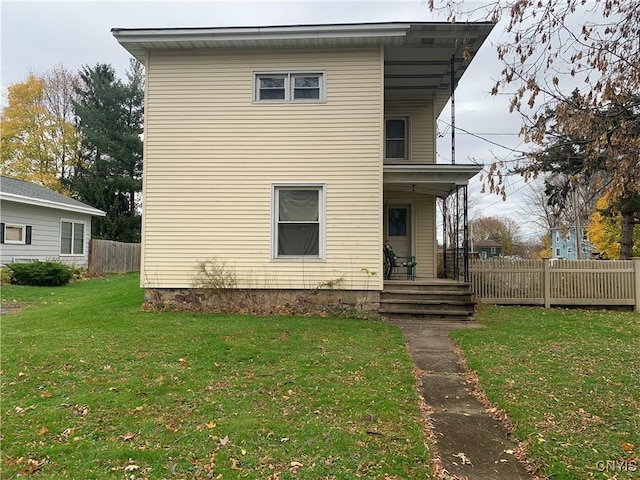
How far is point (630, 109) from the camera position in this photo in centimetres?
397

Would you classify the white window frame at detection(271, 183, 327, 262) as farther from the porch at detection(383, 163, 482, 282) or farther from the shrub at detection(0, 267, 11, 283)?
the shrub at detection(0, 267, 11, 283)

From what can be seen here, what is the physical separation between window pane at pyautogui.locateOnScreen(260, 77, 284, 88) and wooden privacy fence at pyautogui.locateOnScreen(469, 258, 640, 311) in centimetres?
674

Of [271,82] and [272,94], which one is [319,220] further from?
[271,82]

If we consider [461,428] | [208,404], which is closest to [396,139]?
[461,428]

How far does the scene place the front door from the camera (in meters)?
11.7

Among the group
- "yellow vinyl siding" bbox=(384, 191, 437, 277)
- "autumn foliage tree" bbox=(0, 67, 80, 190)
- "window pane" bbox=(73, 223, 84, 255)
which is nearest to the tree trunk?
"yellow vinyl siding" bbox=(384, 191, 437, 277)

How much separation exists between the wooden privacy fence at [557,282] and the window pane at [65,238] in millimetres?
16694

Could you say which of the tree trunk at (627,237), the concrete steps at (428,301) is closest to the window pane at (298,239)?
the concrete steps at (428,301)

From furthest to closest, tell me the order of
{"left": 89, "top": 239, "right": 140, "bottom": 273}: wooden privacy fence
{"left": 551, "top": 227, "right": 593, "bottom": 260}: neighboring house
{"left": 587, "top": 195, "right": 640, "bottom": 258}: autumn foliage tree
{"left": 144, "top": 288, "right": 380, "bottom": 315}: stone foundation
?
{"left": 551, "top": 227, "right": 593, "bottom": 260}: neighboring house, {"left": 587, "top": 195, "right": 640, "bottom": 258}: autumn foliage tree, {"left": 89, "top": 239, "right": 140, "bottom": 273}: wooden privacy fence, {"left": 144, "top": 288, "right": 380, "bottom": 315}: stone foundation

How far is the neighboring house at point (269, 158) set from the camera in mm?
9125

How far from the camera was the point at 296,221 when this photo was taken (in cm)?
932

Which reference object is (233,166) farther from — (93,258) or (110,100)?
(110,100)

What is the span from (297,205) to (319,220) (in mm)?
616

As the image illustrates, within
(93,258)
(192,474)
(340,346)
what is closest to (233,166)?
(340,346)
